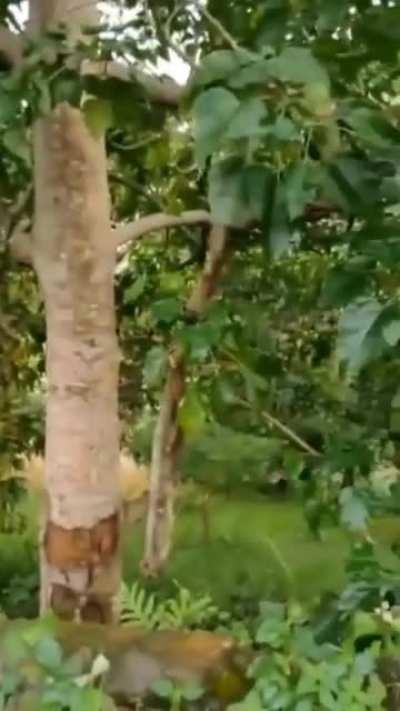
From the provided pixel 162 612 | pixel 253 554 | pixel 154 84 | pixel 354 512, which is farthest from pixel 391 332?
pixel 253 554

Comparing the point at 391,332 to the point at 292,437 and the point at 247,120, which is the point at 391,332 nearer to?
the point at 247,120

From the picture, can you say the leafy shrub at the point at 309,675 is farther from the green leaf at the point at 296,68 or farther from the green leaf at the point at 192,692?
the green leaf at the point at 296,68

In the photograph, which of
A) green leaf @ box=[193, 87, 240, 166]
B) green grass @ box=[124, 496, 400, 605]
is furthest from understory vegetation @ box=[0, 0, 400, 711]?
green grass @ box=[124, 496, 400, 605]

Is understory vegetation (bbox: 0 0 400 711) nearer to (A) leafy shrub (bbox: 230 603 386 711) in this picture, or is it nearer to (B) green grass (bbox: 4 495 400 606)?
(A) leafy shrub (bbox: 230 603 386 711)

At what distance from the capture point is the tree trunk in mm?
1806

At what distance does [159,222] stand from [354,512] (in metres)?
0.90

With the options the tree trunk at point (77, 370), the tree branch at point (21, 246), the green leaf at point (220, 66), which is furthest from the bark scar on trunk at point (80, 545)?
the green leaf at point (220, 66)

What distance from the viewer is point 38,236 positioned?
6.08 ft

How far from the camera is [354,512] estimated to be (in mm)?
1280

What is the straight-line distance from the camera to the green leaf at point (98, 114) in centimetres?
116

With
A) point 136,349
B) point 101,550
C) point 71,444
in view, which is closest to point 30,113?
point 71,444

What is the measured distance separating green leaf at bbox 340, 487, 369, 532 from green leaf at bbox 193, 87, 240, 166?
1.77 ft

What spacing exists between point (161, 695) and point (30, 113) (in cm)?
71

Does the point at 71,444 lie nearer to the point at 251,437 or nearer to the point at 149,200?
the point at 251,437
